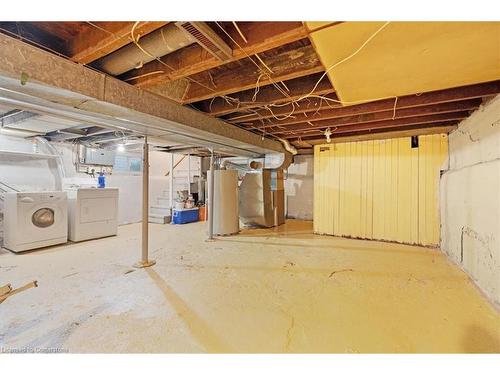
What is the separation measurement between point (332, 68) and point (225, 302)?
1.89 m

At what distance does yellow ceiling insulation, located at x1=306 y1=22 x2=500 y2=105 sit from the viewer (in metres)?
1.10

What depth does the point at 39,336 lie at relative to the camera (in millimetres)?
1368

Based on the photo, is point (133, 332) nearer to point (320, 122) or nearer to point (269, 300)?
point (269, 300)

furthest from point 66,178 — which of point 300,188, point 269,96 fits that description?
point 300,188

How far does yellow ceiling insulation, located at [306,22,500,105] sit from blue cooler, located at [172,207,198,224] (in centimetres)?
427

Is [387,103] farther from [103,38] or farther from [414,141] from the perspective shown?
[103,38]

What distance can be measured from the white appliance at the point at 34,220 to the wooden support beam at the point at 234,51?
252 cm

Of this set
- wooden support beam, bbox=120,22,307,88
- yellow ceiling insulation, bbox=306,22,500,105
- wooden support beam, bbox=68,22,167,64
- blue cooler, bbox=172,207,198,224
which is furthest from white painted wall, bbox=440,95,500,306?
blue cooler, bbox=172,207,198,224

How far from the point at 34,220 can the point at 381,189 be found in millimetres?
5163

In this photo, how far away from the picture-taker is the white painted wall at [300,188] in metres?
5.61

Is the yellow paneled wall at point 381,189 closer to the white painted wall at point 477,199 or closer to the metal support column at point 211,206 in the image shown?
the white painted wall at point 477,199

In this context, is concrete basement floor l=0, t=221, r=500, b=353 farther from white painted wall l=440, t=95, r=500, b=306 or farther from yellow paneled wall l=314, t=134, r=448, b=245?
yellow paneled wall l=314, t=134, r=448, b=245

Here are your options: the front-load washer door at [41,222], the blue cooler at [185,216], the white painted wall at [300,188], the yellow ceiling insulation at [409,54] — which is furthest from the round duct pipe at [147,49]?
the white painted wall at [300,188]

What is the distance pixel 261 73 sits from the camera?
171 cm
